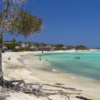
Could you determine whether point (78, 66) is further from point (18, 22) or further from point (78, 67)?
point (18, 22)

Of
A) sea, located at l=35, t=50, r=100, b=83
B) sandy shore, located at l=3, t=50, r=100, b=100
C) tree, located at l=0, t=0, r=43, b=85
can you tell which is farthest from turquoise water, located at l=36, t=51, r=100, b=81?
tree, located at l=0, t=0, r=43, b=85

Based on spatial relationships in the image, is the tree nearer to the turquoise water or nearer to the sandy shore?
the sandy shore

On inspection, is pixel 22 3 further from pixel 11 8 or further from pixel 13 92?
pixel 13 92

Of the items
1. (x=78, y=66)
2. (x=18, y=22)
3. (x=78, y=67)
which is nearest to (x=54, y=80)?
(x=18, y=22)

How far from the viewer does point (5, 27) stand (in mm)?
4316

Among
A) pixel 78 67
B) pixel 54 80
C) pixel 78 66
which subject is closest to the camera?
pixel 54 80

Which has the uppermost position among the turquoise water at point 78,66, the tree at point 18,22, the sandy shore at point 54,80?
the tree at point 18,22

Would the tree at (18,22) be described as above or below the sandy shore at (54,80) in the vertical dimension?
above

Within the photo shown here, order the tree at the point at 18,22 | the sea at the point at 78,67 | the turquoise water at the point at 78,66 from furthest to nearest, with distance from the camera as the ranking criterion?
the turquoise water at the point at 78,66, the sea at the point at 78,67, the tree at the point at 18,22

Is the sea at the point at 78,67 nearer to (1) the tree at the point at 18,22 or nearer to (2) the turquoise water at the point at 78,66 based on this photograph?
(2) the turquoise water at the point at 78,66

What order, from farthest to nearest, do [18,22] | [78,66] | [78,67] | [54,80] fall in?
[78,66]
[78,67]
[54,80]
[18,22]

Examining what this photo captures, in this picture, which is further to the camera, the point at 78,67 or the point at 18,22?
the point at 78,67

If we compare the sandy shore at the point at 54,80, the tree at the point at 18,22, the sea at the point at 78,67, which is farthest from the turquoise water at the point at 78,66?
the tree at the point at 18,22

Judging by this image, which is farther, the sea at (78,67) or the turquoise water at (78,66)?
the turquoise water at (78,66)
